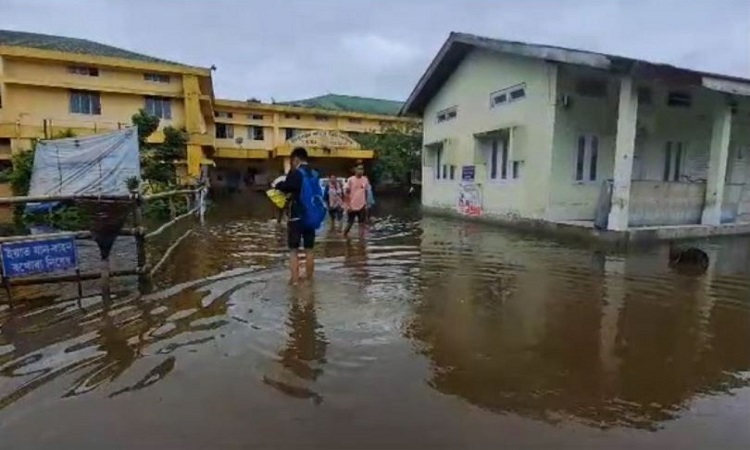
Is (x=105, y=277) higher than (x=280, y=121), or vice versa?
(x=280, y=121)

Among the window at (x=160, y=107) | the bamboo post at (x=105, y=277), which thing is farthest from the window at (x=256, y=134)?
the bamboo post at (x=105, y=277)

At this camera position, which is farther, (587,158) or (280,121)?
(280,121)

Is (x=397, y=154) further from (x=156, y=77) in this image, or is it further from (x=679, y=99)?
(x=679, y=99)

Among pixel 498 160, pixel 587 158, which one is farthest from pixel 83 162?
pixel 587 158

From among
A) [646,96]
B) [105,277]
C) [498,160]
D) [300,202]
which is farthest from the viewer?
[498,160]

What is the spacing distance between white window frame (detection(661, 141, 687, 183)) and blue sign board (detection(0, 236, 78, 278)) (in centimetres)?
1401

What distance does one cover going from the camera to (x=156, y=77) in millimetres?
26609

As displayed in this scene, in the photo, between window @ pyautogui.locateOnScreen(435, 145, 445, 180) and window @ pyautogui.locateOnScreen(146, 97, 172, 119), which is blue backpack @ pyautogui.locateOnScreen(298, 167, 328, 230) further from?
window @ pyautogui.locateOnScreen(146, 97, 172, 119)

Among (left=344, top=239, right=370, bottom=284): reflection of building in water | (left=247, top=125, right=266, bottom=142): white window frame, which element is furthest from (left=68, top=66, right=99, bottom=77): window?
(left=344, top=239, right=370, bottom=284): reflection of building in water

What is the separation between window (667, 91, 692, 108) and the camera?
42.6 feet

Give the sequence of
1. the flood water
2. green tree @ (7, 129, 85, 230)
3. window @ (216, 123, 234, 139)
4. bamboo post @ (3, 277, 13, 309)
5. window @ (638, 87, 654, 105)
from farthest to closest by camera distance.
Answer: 1. window @ (216, 123, 234, 139)
2. green tree @ (7, 129, 85, 230)
3. window @ (638, 87, 654, 105)
4. bamboo post @ (3, 277, 13, 309)
5. the flood water

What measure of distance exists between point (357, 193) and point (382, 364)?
7956mm

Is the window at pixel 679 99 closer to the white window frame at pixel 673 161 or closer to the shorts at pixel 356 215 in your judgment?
the white window frame at pixel 673 161

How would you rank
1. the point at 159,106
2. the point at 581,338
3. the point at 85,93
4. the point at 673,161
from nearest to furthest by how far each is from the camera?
the point at 581,338, the point at 673,161, the point at 85,93, the point at 159,106
